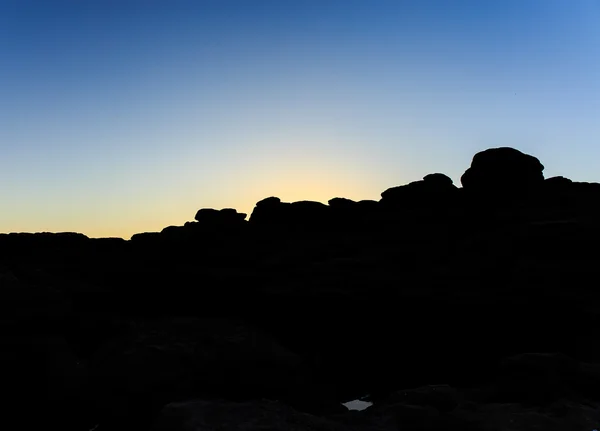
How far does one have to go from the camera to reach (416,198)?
3778 cm

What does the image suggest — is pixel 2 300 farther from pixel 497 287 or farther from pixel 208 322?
pixel 497 287

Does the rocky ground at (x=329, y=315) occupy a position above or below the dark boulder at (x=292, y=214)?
below

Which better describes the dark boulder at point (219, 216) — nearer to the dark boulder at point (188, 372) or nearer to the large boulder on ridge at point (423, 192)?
the large boulder on ridge at point (423, 192)

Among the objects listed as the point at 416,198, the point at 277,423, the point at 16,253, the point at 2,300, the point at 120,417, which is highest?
the point at 416,198

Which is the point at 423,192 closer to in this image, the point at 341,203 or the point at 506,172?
the point at 506,172

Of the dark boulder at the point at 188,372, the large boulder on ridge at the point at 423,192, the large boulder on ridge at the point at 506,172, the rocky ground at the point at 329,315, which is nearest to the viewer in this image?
the rocky ground at the point at 329,315

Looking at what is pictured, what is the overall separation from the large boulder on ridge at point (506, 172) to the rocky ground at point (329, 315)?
133 mm

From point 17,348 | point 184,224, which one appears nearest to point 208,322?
point 17,348

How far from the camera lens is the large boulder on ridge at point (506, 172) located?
35.6 metres

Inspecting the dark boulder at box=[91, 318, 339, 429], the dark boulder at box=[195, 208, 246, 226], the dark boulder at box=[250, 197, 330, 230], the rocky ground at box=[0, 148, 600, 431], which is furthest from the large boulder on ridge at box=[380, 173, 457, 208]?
the dark boulder at box=[91, 318, 339, 429]

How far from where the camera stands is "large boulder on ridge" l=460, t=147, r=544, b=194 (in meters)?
35.6

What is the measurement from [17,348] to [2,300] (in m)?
2.20

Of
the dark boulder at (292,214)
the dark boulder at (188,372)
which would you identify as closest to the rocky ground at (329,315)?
the dark boulder at (188,372)

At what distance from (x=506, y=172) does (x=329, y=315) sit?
19.3 meters
